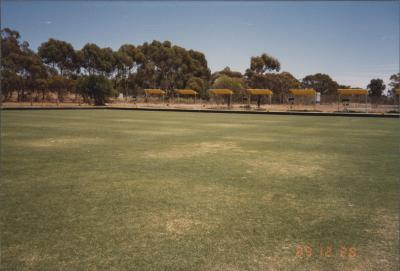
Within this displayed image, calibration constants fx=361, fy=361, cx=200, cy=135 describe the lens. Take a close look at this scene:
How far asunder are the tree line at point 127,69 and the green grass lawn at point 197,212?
5782 centimetres

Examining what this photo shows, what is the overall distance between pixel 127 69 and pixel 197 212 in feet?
283

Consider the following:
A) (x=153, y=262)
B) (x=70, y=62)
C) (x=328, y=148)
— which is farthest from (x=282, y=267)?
(x=70, y=62)

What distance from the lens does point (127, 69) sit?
286 ft

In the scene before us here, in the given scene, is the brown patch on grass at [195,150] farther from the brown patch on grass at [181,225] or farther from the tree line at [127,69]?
the tree line at [127,69]

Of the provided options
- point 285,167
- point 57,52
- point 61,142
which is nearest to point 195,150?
point 285,167

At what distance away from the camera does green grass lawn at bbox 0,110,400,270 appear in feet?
10.3

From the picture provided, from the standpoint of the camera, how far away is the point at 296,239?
11.7 ft

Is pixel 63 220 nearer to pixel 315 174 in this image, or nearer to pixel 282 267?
pixel 282 267

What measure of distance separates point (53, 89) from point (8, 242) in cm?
6426

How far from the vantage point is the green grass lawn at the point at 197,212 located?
3.14 metres

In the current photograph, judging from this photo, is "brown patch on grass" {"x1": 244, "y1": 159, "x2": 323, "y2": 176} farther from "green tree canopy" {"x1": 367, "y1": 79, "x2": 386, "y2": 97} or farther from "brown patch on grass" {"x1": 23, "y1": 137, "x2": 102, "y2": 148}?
"green tree canopy" {"x1": 367, "y1": 79, "x2": 386, "y2": 97}
